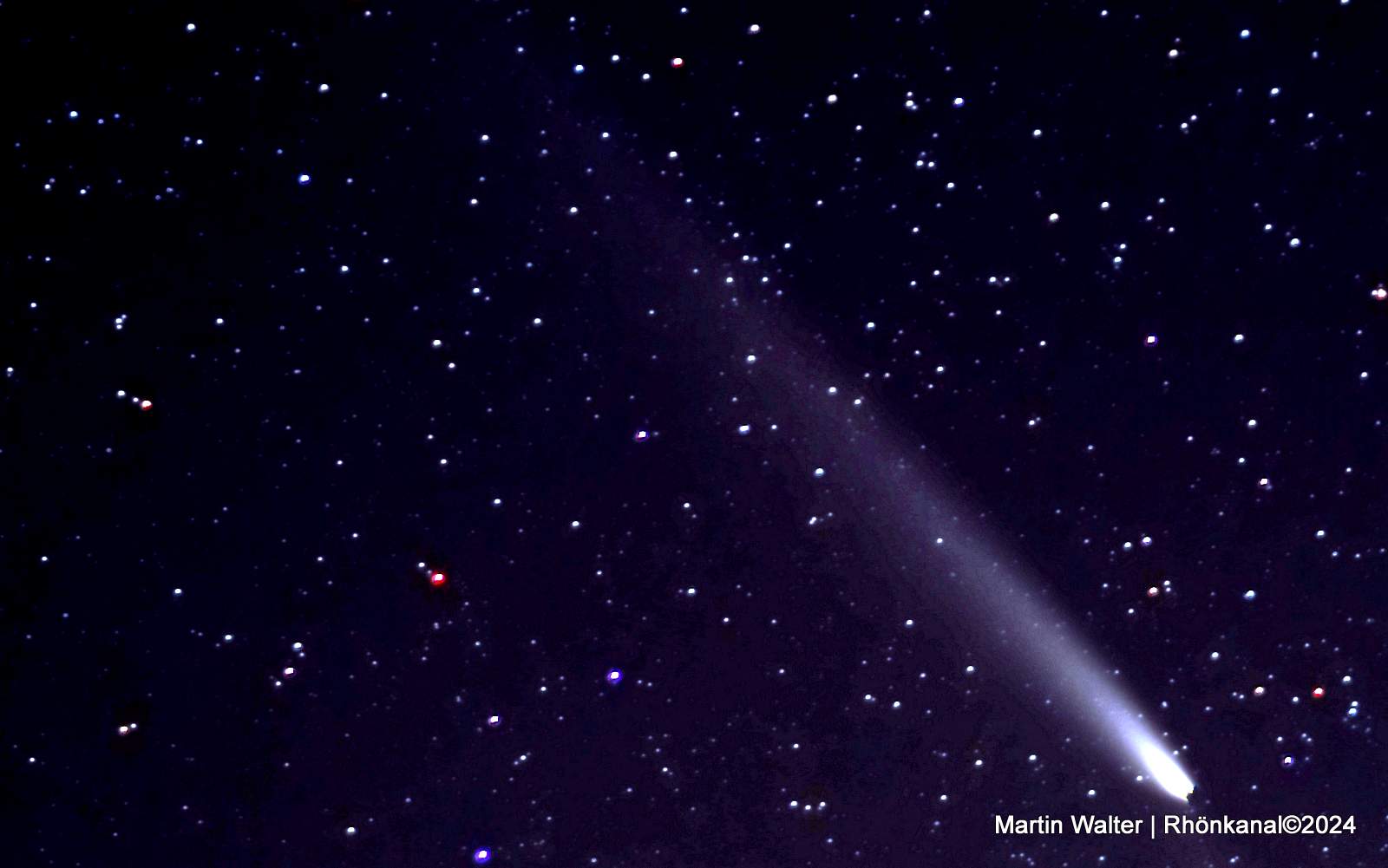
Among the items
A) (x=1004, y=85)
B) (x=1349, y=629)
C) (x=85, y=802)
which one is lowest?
(x=85, y=802)

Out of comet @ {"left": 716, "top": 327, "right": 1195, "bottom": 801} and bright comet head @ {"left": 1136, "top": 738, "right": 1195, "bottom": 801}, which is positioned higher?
comet @ {"left": 716, "top": 327, "right": 1195, "bottom": 801}

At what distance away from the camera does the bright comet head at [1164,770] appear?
1.19 ft

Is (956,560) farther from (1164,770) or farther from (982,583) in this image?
(1164,770)

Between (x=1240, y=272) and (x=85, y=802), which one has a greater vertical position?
(x=1240, y=272)

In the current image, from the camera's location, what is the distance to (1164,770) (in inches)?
14.3

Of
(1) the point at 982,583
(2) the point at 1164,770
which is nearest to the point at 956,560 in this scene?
(1) the point at 982,583

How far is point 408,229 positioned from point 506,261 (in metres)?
0.04

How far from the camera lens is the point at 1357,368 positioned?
0.34 meters

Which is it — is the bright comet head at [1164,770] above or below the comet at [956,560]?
below

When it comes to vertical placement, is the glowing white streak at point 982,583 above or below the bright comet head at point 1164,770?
above

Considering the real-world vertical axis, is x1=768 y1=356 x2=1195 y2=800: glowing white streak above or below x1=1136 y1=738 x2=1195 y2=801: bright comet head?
above

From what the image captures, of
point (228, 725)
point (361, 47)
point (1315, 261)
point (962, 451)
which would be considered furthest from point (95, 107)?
point (1315, 261)

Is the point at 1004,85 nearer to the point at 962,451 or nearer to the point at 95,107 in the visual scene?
the point at 962,451

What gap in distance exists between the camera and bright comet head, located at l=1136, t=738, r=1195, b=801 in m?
0.36
